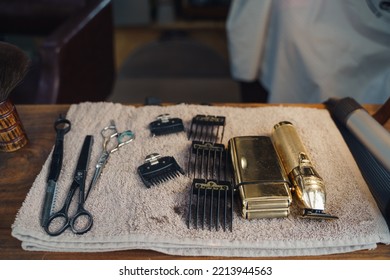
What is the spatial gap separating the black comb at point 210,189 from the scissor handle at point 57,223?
17 centimetres

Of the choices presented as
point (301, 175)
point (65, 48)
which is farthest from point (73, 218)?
point (65, 48)

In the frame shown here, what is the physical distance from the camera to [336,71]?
2.86 ft

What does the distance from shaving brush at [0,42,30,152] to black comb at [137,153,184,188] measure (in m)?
0.24

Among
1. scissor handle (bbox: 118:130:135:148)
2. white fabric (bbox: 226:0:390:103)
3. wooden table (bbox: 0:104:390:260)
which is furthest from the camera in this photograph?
white fabric (bbox: 226:0:390:103)

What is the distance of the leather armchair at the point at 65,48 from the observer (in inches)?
32.9

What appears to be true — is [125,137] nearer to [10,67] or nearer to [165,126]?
[165,126]

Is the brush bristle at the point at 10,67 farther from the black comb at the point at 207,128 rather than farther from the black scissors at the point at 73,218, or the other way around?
the black comb at the point at 207,128

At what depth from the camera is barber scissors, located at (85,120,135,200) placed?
0.51 m

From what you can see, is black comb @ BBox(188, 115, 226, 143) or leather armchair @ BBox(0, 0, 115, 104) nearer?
black comb @ BBox(188, 115, 226, 143)

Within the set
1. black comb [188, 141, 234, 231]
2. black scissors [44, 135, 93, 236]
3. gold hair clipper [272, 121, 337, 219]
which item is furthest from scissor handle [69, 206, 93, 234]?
gold hair clipper [272, 121, 337, 219]

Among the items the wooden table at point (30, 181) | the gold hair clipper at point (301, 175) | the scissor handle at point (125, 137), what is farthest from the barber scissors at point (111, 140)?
the gold hair clipper at point (301, 175)

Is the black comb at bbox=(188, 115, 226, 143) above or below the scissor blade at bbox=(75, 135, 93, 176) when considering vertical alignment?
above

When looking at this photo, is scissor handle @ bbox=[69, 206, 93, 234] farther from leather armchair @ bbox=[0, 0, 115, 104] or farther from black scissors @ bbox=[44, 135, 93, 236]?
leather armchair @ bbox=[0, 0, 115, 104]

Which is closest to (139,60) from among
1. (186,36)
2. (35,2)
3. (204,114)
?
(186,36)
